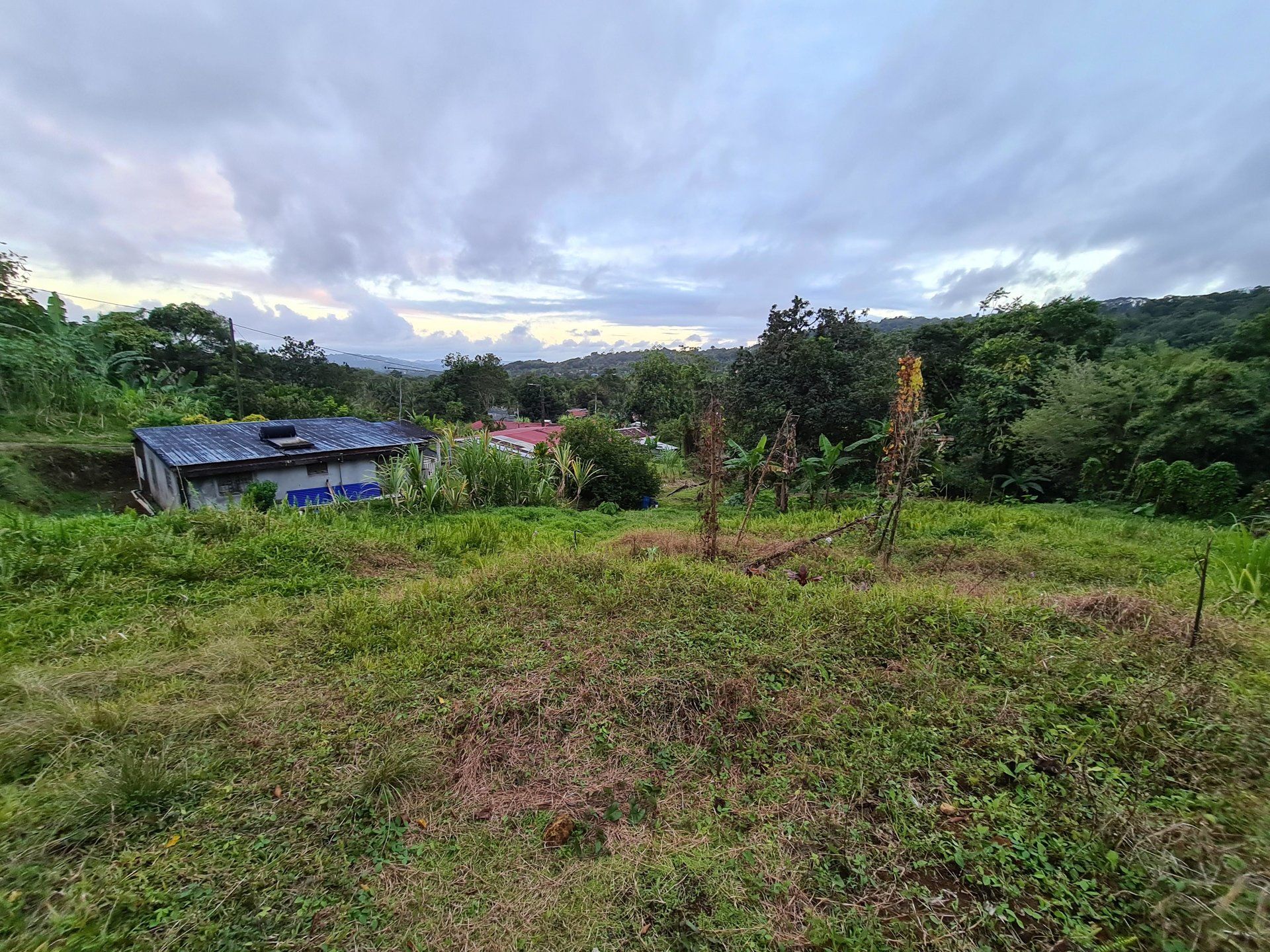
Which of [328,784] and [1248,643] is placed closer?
[328,784]

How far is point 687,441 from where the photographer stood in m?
20.4

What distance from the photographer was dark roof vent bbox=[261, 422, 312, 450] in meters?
12.5

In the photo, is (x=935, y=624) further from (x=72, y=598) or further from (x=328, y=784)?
(x=72, y=598)

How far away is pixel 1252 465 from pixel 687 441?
1477 cm

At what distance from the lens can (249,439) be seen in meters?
12.7

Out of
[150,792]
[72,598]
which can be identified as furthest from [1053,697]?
[72,598]

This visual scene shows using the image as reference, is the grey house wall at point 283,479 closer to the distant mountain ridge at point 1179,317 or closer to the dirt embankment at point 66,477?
the dirt embankment at point 66,477

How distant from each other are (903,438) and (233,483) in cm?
1407

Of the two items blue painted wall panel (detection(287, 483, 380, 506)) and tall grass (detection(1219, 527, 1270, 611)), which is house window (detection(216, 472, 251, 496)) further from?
tall grass (detection(1219, 527, 1270, 611))

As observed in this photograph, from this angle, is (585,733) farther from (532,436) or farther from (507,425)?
(507,425)

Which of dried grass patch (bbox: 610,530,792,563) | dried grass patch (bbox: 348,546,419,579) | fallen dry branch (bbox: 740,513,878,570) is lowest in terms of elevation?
dried grass patch (bbox: 348,546,419,579)

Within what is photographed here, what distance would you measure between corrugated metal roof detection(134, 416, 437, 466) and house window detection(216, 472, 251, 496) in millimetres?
457

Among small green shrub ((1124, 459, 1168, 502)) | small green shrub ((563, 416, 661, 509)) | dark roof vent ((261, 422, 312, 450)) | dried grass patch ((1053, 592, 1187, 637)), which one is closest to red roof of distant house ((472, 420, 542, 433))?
dark roof vent ((261, 422, 312, 450))

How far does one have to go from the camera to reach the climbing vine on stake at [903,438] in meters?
5.26
